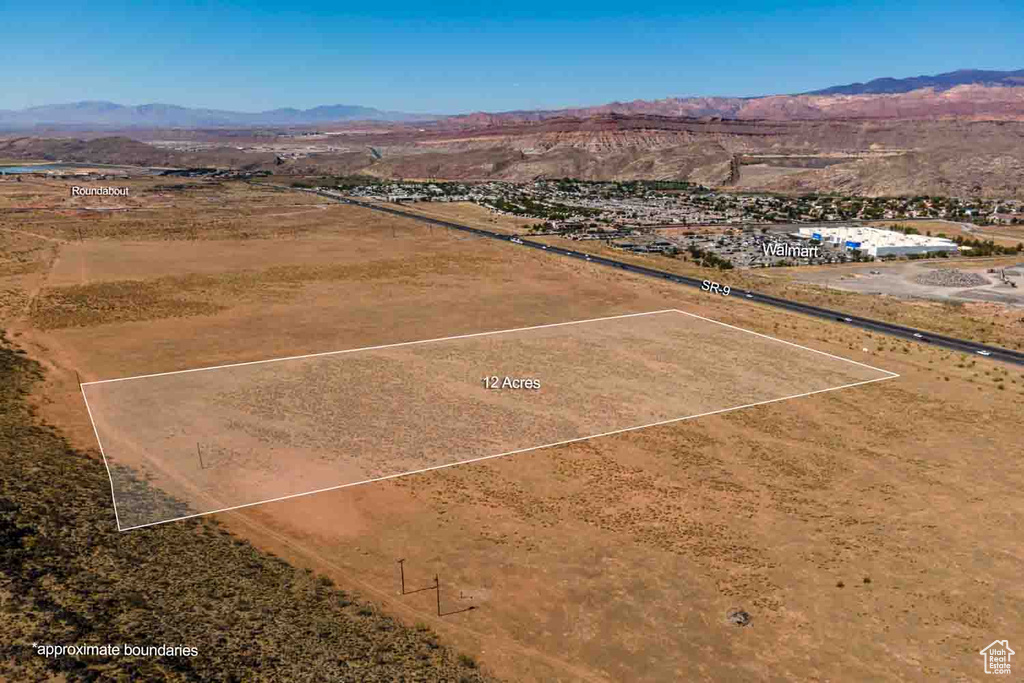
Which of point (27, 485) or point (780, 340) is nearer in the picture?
point (27, 485)

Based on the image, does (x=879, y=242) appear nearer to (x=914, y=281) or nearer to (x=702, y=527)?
(x=914, y=281)

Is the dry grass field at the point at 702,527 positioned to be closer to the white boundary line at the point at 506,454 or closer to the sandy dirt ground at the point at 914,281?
the white boundary line at the point at 506,454

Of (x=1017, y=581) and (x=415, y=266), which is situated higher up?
(x=415, y=266)

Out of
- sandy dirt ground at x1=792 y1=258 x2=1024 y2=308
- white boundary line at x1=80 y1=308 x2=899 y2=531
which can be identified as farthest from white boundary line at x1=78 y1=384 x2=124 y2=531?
sandy dirt ground at x1=792 y1=258 x2=1024 y2=308

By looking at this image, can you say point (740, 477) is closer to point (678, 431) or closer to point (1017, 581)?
point (678, 431)

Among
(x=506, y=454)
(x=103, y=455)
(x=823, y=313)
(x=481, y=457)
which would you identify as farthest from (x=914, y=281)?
(x=103, y=455)

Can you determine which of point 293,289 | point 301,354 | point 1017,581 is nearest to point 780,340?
point 1017,581

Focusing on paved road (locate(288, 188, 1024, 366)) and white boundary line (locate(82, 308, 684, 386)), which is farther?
paved road (locate(288, 188, 1024, 366))

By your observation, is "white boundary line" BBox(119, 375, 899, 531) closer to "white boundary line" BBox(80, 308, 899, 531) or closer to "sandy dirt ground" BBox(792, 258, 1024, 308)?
"white boundary line" BBox(80, 308, 899, 531)
